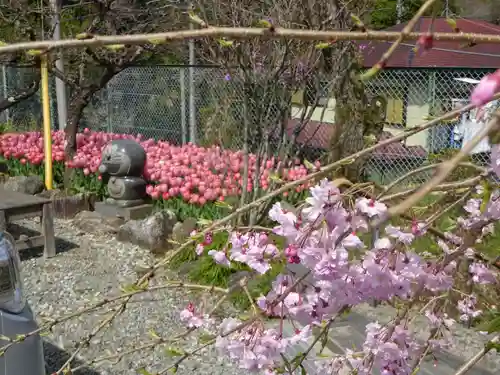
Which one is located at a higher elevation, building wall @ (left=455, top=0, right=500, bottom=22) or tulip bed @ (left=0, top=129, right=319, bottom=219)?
building wall @ (left=455, top=0, right=500, bottom=22)

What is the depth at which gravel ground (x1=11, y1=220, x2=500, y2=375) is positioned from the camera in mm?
3461

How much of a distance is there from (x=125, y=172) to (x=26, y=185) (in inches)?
57.0

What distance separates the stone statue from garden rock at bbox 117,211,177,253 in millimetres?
704

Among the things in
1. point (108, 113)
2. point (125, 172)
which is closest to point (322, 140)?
point (125, 172)

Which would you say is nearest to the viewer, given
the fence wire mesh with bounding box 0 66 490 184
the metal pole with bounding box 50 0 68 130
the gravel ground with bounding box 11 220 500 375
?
the gravel ground with bounding box 11 220 500 375

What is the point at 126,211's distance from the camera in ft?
21.0

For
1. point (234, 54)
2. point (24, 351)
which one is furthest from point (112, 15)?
point (24, 351)

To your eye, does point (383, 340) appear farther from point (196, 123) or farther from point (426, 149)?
point (196, 123)

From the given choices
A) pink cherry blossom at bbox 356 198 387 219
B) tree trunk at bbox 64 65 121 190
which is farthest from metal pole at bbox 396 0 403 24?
pink cherry blossom at bbox 356 198 387 219

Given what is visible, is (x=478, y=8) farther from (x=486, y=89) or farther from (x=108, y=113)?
(x=108, y=113)

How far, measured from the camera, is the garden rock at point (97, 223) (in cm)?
616

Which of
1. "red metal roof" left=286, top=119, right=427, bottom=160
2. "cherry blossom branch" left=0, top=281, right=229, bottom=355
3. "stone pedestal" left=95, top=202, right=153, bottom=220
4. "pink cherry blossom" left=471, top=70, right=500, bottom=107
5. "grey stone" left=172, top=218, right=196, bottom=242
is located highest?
"pink cherry blossom" left=471, top=70, right=500, bottom=107

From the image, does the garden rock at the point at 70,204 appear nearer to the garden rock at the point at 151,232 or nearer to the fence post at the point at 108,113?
the garden rock at the point at 151,232

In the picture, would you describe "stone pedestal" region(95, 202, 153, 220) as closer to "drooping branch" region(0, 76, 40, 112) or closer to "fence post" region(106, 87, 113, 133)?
"drooping branch" region(0, 76, 40, 112)
